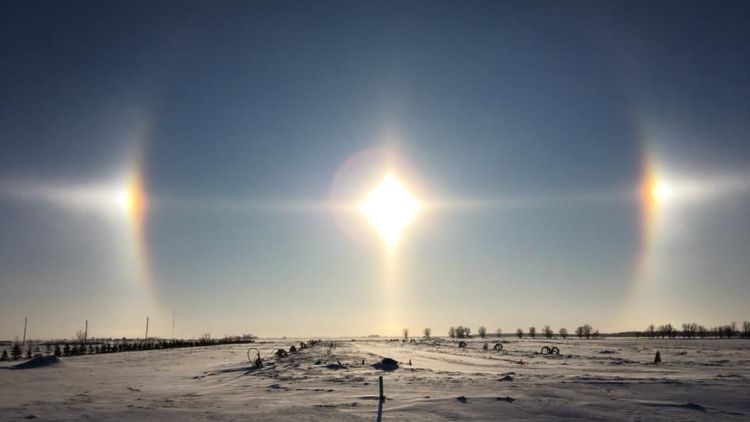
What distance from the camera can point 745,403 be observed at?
1692 cm

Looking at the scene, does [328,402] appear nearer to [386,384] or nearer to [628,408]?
[386,384]

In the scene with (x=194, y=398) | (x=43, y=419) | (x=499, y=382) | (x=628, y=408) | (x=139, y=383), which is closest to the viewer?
(x=43, y=419)

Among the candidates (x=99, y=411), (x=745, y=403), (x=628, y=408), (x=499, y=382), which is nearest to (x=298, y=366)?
(x=499, y=382)

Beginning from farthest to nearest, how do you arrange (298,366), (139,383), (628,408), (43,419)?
(298,366), (139,383), (628,408), (43,419)

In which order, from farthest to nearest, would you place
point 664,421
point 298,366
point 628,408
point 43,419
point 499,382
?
1. point 298,366
2. point 499,382
3. point 628,408
4. point 43,419
5. point 664,421

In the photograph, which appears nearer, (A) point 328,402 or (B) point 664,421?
(B) point 664,421

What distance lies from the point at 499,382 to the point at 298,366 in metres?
16.1

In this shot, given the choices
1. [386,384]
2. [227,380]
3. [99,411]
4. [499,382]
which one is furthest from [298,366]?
[99,411]

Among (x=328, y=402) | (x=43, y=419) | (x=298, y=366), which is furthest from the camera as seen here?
(x=298, y=366)

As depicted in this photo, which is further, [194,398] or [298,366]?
[298,366]

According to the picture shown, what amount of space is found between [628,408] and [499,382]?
7731mm

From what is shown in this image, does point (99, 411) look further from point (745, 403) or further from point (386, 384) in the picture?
point (745, 403)

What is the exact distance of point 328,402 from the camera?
18703mm

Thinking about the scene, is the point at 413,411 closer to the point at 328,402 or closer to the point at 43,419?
the point at 328,402
